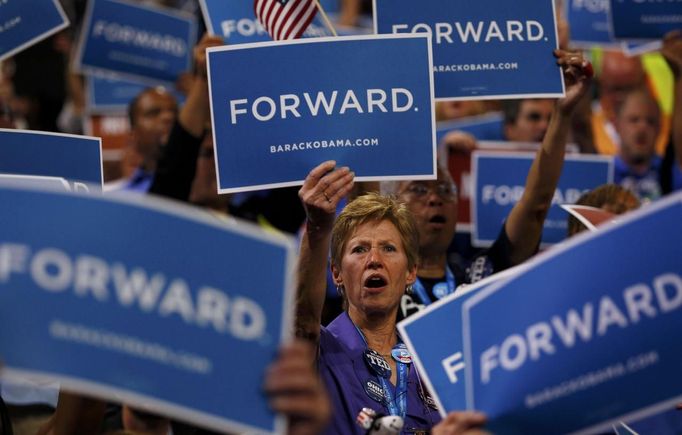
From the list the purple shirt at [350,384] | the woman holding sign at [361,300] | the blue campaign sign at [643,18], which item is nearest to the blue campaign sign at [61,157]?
the woman holding sign at [361,300]

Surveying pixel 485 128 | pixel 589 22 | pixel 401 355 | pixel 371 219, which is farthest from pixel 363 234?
pixel 589 22

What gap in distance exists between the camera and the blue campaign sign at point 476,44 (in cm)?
421

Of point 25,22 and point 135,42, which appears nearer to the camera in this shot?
point 25,22

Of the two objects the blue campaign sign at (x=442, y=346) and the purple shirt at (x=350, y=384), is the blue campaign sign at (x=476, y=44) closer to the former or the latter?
the purple shirt at (x=350, y=384)

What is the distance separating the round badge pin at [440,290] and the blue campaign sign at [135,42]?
2.47 metres

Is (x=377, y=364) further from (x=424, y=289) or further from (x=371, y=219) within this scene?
(x=424, y=289)

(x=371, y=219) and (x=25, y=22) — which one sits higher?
(x=25, y=22)

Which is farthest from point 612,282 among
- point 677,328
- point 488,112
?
point 488,112

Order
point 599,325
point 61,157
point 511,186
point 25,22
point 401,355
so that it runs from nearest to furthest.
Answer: point 599,325 → point 401,355 → point 61,157 → point 25,22 → point 511,186

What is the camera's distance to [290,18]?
419 cm

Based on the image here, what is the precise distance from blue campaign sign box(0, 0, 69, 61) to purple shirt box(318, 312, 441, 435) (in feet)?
5.86

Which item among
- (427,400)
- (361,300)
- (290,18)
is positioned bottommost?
(427,400)

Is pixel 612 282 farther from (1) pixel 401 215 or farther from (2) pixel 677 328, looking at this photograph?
(1) pixel 401 215

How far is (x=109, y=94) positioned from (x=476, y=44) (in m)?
4.06
